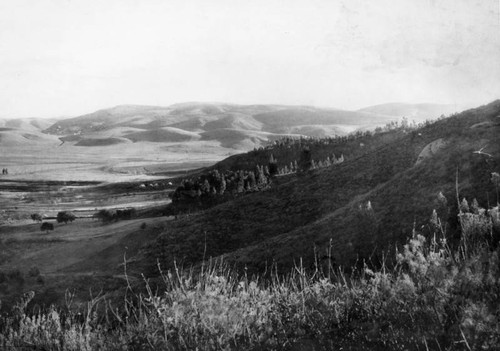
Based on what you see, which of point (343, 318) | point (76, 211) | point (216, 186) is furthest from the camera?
point (76, 211)

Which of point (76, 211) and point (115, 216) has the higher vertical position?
point (115, 216)

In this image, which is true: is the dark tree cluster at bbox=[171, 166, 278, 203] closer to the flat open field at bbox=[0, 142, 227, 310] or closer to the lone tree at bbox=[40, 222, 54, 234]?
the flat open field at bbox=[0, 142, 227, 310]

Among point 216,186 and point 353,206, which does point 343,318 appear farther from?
point 216,186

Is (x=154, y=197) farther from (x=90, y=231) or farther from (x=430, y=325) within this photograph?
(x=430, y=325)

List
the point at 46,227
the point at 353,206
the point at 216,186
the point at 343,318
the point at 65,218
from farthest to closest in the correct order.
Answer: the point at 216,186 < the point at 65,218 < the point at 46,227 < the point at 353,206 < the point at 343,318

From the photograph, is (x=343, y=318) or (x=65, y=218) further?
(x=65, y=218)

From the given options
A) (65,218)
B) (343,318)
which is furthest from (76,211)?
(343,318)

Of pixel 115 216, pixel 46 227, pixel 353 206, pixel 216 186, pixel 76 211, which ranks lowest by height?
pixel 76 211

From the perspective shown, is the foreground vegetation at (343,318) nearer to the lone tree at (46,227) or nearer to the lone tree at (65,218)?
the lone tree at (46,227)

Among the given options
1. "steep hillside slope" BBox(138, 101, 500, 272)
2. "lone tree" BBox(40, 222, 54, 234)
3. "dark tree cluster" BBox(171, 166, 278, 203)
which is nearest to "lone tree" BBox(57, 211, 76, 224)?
"lone tree" BBox(40, 222, 54, 234)
